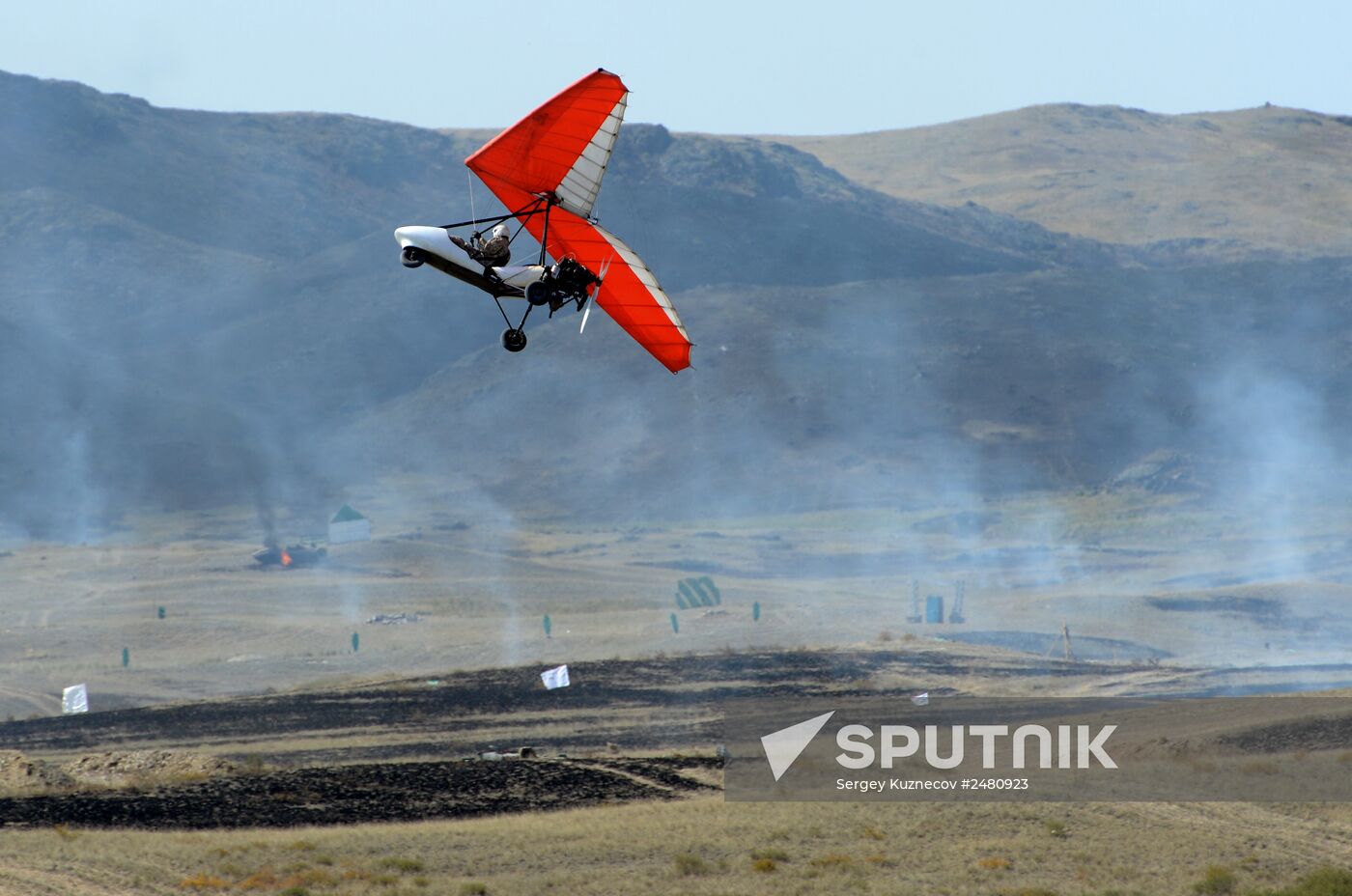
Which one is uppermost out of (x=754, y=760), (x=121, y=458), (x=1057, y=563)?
(x=121, y=458)

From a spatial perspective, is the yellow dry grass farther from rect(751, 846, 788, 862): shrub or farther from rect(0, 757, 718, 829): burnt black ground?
rect(0, 757, 718, 829): burnt black ground

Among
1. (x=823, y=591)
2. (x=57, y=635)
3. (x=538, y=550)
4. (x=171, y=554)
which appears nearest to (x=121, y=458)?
(x=171, y=554)

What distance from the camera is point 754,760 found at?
131ft

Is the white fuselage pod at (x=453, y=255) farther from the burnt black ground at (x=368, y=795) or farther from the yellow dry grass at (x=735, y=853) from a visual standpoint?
the burnt black ground at (x=368, y=795)

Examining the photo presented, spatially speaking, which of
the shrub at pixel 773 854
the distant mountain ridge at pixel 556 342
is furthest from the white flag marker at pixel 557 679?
the distant mountain ridge at pixel 556 342

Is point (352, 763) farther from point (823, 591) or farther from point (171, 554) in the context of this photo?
point (171, 554)

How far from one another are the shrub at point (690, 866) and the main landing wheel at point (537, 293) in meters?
10.8

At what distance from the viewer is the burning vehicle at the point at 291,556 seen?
296 feet

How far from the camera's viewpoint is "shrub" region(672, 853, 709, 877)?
28969 millimetres

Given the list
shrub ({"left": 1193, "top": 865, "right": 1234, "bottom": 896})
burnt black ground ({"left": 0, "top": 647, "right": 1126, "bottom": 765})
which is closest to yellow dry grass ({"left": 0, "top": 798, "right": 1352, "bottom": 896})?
shrub ({"left": 1193, "top": 865, "right": 1234, "bottom": 896})

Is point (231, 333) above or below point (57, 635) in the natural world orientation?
above

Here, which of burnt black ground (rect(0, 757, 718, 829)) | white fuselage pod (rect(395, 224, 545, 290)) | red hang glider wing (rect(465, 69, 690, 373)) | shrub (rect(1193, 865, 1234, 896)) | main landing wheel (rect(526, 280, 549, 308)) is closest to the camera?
main landing wheel (rect(526, 280, 549, 308))

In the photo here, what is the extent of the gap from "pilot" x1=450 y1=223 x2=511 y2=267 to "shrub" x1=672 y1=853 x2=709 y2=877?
11133 mm

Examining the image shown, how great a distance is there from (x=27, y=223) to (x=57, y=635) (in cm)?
9892
